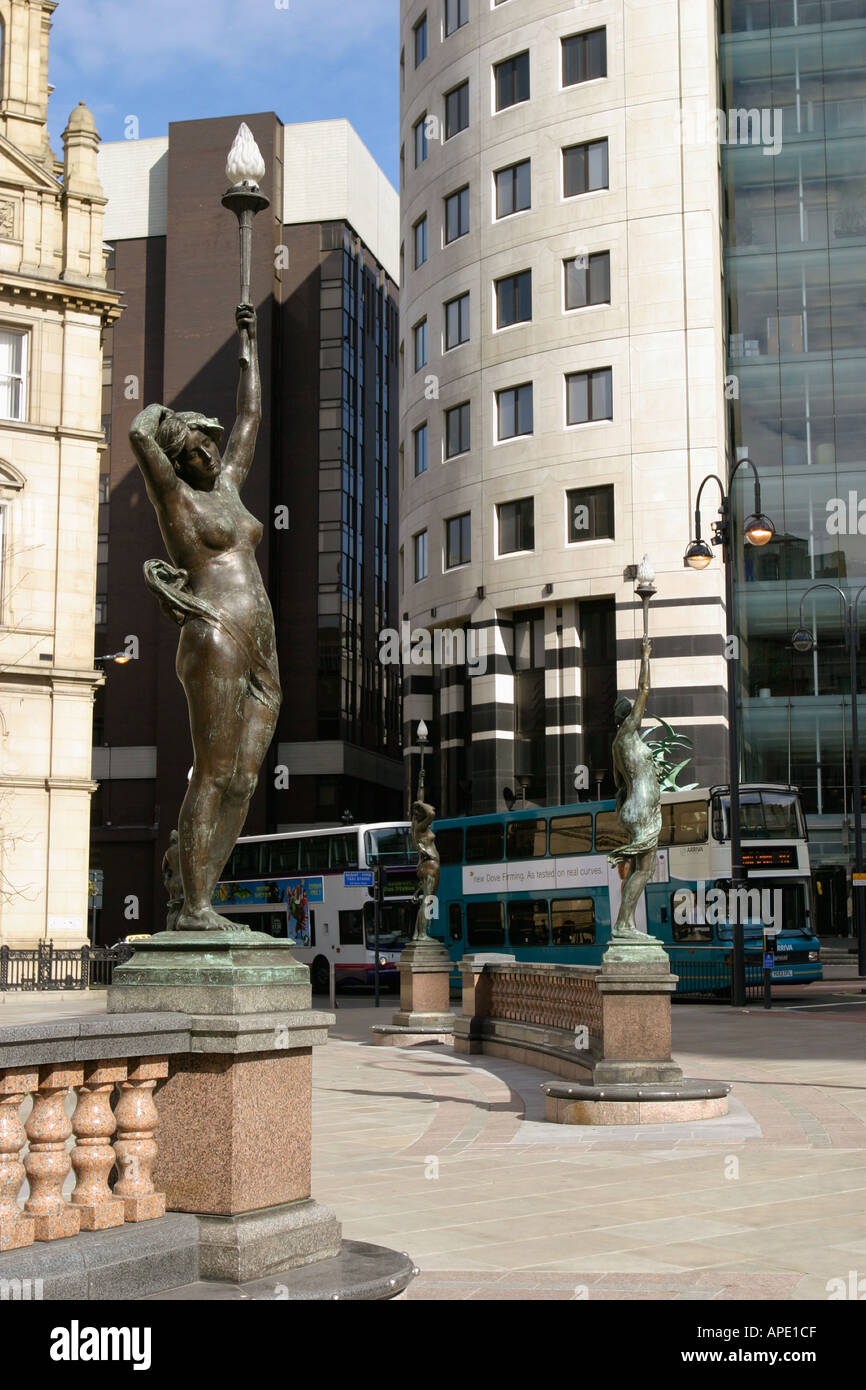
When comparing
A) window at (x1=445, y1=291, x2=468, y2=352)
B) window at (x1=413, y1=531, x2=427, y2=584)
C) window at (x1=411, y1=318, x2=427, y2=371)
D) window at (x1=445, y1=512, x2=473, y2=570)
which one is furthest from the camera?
window at (x1=411, y1=318, x2=427, y2=371)

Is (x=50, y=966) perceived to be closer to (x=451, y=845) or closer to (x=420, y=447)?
(x=451, y=845)

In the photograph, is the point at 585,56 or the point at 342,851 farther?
the point at 585,56

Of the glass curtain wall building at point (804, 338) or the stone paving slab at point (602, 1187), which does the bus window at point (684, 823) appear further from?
the glass curtain wall building at point (804, 338)

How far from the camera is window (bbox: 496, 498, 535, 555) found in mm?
45594

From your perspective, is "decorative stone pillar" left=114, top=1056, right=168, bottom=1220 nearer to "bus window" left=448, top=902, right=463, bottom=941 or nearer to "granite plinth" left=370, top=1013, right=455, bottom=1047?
"granite plinth" left=370, top=1013, right=455, bottom=1047

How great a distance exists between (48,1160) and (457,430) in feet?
147

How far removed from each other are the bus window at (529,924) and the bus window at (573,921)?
1.13 ft

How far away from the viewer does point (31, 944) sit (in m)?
34.2

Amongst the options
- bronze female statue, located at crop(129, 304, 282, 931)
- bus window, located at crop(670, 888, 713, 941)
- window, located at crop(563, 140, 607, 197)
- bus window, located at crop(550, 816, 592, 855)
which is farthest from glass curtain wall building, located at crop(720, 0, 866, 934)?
bronze female statue, located at crop(129, 304, 282, 931)

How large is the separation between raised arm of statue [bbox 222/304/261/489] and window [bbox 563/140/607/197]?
133 ft

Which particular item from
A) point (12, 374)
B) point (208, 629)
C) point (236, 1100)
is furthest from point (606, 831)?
point (236, 1100)

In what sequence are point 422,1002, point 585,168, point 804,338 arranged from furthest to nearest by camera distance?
point 804,338
point 585,168
point 422,1002

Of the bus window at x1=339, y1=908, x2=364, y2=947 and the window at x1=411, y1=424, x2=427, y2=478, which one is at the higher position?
the window at x1=411, y1=424, x2=427, y2=478

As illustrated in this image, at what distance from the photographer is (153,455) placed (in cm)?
667
